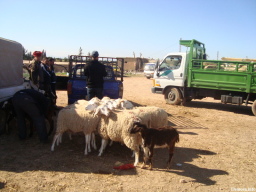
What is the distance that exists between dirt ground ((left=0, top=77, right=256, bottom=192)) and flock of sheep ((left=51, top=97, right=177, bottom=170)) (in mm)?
364

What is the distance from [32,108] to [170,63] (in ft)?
25.2

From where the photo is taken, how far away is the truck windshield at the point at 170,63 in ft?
36.6

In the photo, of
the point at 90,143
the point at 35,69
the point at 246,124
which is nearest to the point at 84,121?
the point at 90,143

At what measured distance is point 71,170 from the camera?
4.15 metres

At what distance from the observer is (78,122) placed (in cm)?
491

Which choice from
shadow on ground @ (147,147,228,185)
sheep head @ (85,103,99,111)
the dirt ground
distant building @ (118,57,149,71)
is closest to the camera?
the dirt ground

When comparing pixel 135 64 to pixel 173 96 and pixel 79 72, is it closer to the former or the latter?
pixel 173 96

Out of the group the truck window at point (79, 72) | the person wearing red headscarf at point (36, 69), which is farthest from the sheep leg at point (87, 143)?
the truck window at point (79, 72)

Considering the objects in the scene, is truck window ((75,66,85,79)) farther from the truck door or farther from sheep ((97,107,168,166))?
the truck door

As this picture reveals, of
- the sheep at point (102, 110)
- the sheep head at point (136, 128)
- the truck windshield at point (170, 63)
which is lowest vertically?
the sheep head at point (136, 128)

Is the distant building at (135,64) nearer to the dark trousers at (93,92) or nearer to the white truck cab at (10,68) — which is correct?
the white truck cab at (10,68)

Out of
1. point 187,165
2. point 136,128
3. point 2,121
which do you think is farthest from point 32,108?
point 187,165

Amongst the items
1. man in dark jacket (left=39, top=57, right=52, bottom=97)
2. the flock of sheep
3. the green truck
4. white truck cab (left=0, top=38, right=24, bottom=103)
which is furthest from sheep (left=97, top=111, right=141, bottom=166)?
the green truck

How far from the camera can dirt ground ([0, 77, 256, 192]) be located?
3.73m
